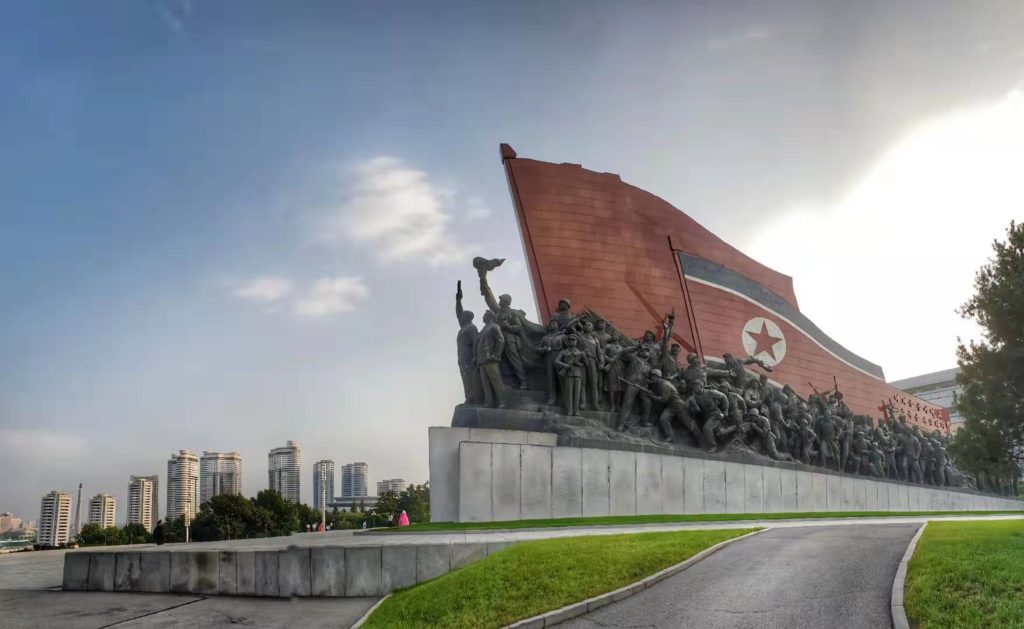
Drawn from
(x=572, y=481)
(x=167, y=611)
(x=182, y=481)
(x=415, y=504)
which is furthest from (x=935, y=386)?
(x=167, y=611)

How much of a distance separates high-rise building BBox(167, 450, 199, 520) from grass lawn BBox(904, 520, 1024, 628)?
50.9m

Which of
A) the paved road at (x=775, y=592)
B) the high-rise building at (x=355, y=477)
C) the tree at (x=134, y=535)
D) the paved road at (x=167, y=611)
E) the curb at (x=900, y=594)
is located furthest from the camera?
the high-rise building at (x=355, y=477)

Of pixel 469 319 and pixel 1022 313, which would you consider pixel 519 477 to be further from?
pixel 1022 313

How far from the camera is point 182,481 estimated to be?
176ft

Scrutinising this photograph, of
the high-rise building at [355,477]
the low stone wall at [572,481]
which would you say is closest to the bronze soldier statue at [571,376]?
the low stone wall at [572,481]

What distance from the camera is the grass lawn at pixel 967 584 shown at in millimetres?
4949

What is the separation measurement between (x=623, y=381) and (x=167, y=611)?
1018cm

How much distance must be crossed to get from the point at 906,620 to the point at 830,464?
16235 millimetres

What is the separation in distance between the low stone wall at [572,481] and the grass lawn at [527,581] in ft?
16.0

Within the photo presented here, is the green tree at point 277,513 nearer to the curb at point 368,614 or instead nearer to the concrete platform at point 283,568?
the concrete platform at point 283,568

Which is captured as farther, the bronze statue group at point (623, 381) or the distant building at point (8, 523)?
the distant building at point (8, 523)

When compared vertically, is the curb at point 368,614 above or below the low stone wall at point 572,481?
below

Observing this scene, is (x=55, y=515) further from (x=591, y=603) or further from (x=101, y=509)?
(x=591, y=603)

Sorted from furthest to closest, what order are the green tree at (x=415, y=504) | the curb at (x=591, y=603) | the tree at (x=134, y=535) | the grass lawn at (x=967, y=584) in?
the green tree at (x=415, y=504)
the tree at (x=134, y=535)
the curb at (x=591, y=603)
the grass lawn at (x=967, y=584)
